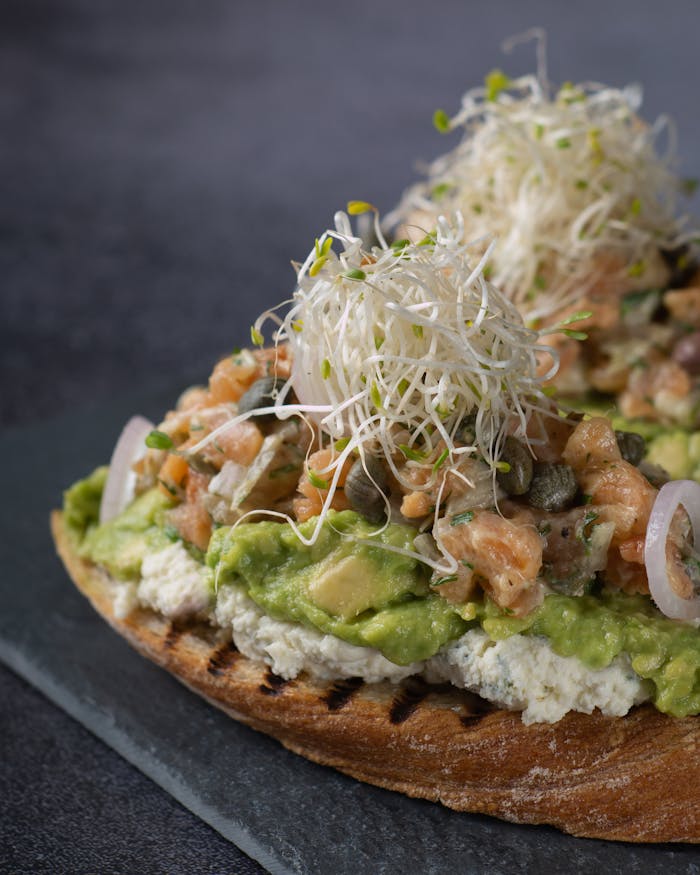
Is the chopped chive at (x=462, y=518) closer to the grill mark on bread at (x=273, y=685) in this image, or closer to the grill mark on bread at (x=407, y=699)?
the grill mark on bread at (x=407, y=699)

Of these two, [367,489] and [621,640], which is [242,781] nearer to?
[367,489]

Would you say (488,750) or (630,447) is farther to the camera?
(630,447)

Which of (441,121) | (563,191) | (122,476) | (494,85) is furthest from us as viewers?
(494,85)

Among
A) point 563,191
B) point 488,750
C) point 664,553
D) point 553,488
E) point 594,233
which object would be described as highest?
point 563,191

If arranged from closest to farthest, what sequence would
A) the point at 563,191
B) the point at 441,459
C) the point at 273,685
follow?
the point at 441,459, the point at 273,685, the point at 563,191

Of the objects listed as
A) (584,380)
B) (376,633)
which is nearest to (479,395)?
(376,633)

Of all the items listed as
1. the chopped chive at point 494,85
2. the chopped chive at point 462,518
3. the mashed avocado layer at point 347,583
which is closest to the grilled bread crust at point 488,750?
the mashed avocado layer at point 347,583

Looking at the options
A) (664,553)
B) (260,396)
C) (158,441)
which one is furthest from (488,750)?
(158,441)
